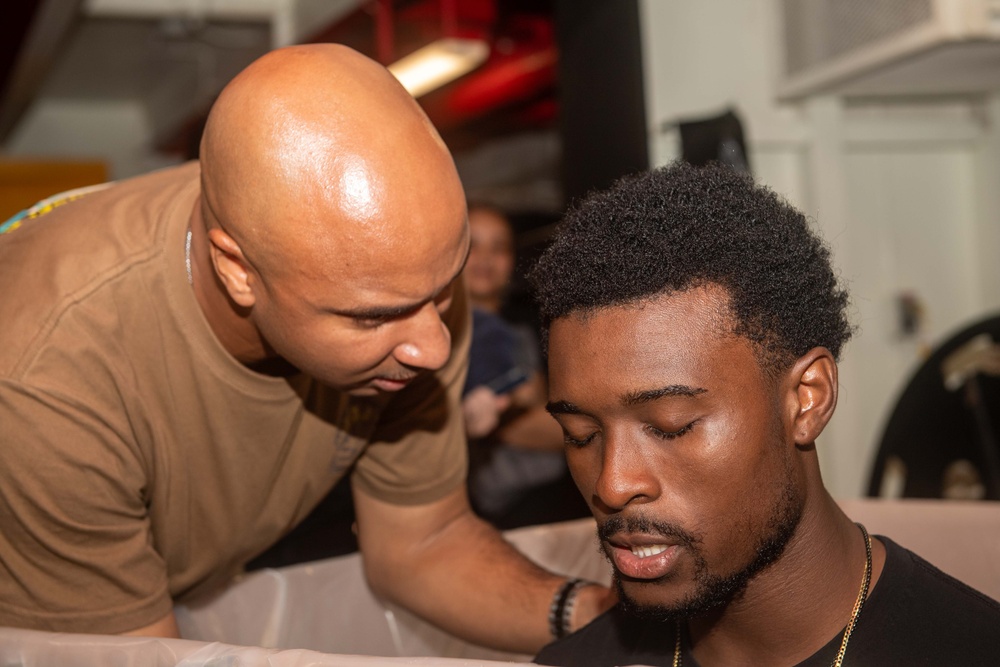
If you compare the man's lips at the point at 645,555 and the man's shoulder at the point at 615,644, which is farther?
the man's shoulder at the point at 615,644

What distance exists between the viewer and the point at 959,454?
2395 mm

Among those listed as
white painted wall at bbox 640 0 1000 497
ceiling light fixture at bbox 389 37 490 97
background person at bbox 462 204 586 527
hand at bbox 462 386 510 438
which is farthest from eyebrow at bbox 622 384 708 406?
ceiling light fixture at bbox 389 37 490 97

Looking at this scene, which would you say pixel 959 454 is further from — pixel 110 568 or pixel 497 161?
pixel 497 161

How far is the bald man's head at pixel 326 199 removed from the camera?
3.06 ft

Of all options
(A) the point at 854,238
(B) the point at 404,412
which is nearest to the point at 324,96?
(B) the point at 404,412

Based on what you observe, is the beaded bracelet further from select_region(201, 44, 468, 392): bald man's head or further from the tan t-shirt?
select_region(201, 44, 468, 392): bald man's head

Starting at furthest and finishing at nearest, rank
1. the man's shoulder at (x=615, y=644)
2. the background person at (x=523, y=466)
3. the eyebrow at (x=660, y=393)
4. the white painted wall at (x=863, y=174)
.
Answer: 1. the white painted wall at (x=863, y=174)
2. the background person at (x=523, y=466)
3. the man's shoulder at (x=615, y=644)
4. the eyebrow at (x=660, y=393)

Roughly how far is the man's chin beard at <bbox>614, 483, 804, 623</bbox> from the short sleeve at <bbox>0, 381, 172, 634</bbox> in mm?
535

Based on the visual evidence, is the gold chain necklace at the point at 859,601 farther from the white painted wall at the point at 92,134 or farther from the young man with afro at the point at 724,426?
the white painted wall at the point at 92,134

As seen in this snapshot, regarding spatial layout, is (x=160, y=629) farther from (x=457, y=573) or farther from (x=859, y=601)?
(x=859, y=601)

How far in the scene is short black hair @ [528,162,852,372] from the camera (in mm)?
892

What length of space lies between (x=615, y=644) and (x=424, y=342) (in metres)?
0.39

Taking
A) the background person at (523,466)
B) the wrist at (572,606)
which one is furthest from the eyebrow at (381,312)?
the background person at (523,466)

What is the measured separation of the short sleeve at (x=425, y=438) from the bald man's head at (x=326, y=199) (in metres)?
0.30
